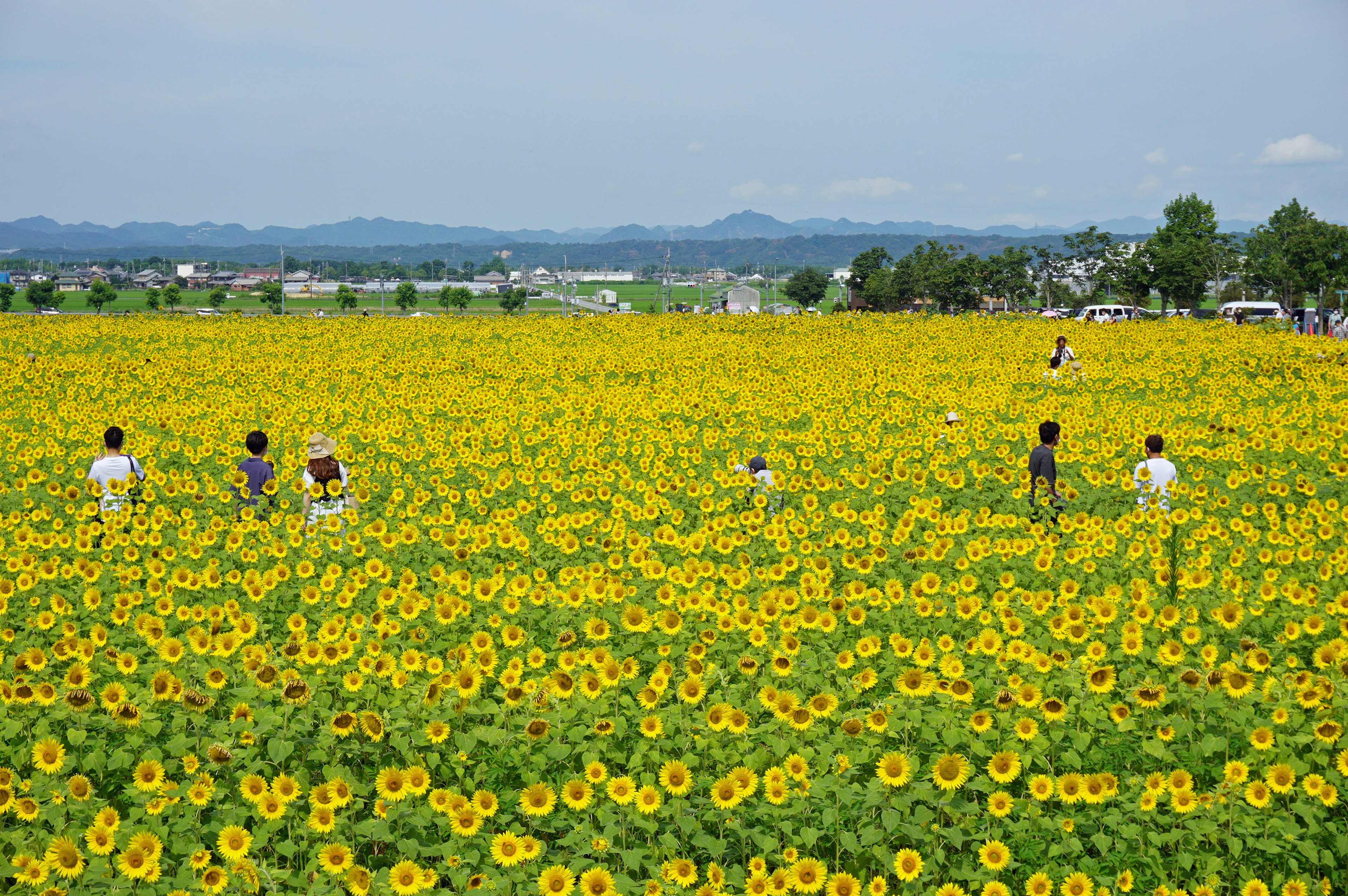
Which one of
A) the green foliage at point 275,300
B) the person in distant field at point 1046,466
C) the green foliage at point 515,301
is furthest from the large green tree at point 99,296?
the person in distant field at point 1046,466

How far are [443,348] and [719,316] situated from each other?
12772 mm

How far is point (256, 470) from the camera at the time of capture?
373 inches

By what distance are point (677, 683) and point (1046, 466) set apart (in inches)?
239

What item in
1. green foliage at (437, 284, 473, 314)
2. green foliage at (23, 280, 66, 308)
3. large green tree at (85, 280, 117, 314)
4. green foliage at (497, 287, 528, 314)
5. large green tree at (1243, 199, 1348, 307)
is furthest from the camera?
green foliage at (437, 284, 473, 314)

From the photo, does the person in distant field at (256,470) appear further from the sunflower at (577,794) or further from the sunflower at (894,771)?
the sunflower at (894,771)

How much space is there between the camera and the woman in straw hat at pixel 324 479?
8.96 m

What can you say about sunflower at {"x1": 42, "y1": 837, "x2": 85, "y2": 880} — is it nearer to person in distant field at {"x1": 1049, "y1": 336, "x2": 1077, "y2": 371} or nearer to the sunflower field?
the sunflower field

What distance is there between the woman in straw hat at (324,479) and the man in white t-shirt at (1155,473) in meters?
7.52

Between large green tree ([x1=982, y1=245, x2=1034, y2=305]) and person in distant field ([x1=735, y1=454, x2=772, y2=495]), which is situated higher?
large green tree ([x1=982, y1=245, x2=1034, y2=305])

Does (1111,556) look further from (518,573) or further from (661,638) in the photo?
(518,573)

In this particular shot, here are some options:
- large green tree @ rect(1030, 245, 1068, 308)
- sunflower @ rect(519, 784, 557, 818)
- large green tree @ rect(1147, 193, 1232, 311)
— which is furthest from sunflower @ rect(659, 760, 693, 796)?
large green tree @ rect(1030, 245, 1068, 308)

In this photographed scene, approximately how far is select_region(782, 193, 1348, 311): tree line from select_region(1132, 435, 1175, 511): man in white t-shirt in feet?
176

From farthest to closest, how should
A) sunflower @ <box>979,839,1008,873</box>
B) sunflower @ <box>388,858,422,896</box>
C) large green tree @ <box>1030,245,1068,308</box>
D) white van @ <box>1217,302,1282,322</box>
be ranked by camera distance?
large green tree @ <box>1030,245,1068,308</box>
white van @ <box>1217,302,1282,322</box>
sunflower @ <box>979,839,1008,873</box>
sunflower @ <box>388,858,422,896</box>

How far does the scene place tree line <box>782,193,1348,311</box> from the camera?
225 ft
